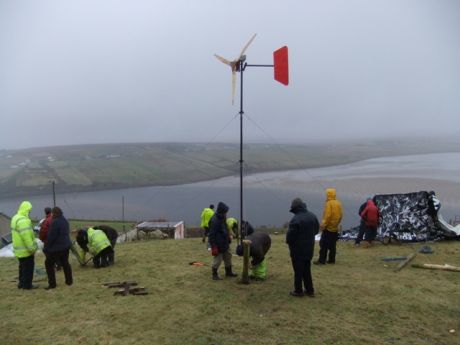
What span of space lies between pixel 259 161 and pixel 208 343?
125m

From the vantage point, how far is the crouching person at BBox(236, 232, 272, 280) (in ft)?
29.5

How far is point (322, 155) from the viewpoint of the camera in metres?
147

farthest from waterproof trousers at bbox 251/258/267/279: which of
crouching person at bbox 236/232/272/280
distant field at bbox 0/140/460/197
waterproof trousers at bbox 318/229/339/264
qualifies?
distant field at bbox 0/140/460/197

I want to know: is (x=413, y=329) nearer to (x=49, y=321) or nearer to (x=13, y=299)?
(x=49, y=321)

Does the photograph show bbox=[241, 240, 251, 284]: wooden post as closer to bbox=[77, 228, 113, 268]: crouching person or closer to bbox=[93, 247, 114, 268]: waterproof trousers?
bbox=[77, 228, 113, 268]: crouching person

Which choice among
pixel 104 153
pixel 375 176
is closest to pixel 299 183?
pixel 375 176

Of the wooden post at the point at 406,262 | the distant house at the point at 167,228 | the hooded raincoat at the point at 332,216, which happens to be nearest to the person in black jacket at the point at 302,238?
the hooded raincoat at the point at 332,216

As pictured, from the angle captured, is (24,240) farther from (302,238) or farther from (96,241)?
(302,238)

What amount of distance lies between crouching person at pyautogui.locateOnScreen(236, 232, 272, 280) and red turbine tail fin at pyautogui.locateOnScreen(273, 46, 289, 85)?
4549 mm

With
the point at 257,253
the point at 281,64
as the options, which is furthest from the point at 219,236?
the point at 281,64

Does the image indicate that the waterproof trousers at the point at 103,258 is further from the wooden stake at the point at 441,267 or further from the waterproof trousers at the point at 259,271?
the wooden stake at the point at 441,267

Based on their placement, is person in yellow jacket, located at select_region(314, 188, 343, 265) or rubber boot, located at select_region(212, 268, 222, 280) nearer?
rubber boot, located at select_region(212, 268, 222, 280)

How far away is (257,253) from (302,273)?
4.69 feet

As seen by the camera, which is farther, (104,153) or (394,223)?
(104,153)
